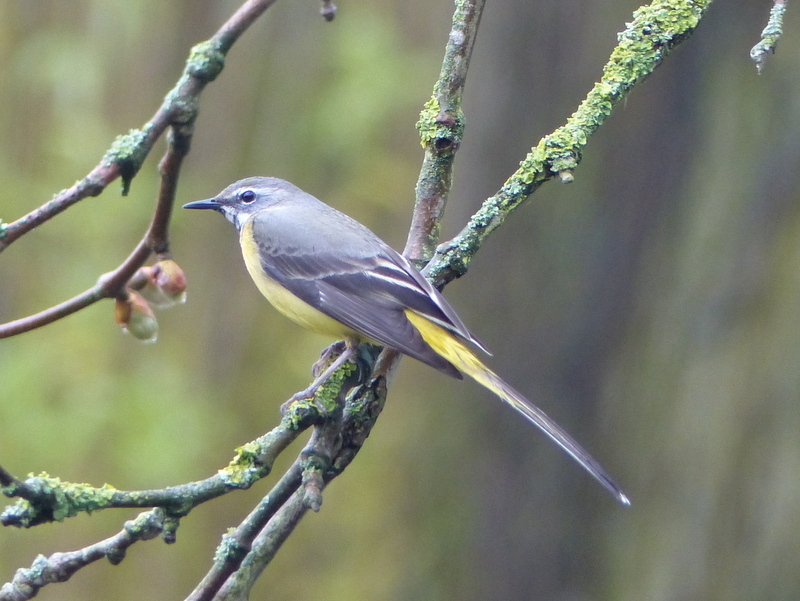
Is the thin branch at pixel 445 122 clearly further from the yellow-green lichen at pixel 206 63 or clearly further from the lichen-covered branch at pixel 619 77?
the yellow-green lichen at pixel 206 63

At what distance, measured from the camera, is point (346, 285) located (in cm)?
389

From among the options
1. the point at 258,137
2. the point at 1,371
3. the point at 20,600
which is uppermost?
the point at 258,137

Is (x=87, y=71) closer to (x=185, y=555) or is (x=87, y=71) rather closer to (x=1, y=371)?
(x=1, y=371)

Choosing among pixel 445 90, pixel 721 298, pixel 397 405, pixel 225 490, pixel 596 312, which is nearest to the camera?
pixel 225 490

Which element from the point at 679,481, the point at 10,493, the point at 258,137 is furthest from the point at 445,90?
the point at 258,137

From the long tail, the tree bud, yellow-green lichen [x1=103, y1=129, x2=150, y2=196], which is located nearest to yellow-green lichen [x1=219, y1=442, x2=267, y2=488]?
the tree bud

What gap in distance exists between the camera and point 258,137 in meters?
6.07

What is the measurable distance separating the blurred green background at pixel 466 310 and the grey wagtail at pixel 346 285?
1.19 meters

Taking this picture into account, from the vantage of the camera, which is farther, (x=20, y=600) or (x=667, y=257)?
(x=667, y=257)

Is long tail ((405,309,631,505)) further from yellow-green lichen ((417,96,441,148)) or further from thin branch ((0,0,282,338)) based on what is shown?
thin branch ((0,0,282,338))

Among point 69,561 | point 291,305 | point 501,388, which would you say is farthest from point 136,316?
point 291,305

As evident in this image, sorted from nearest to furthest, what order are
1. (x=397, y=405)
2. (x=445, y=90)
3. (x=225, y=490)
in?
1. (x=225, y=490)
2. (x=445, y=90)
3. (x=397, y=405)

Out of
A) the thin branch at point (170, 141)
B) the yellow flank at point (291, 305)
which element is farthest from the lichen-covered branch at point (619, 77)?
the thin branch at point (170, 141)

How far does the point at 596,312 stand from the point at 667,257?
1.62ft
